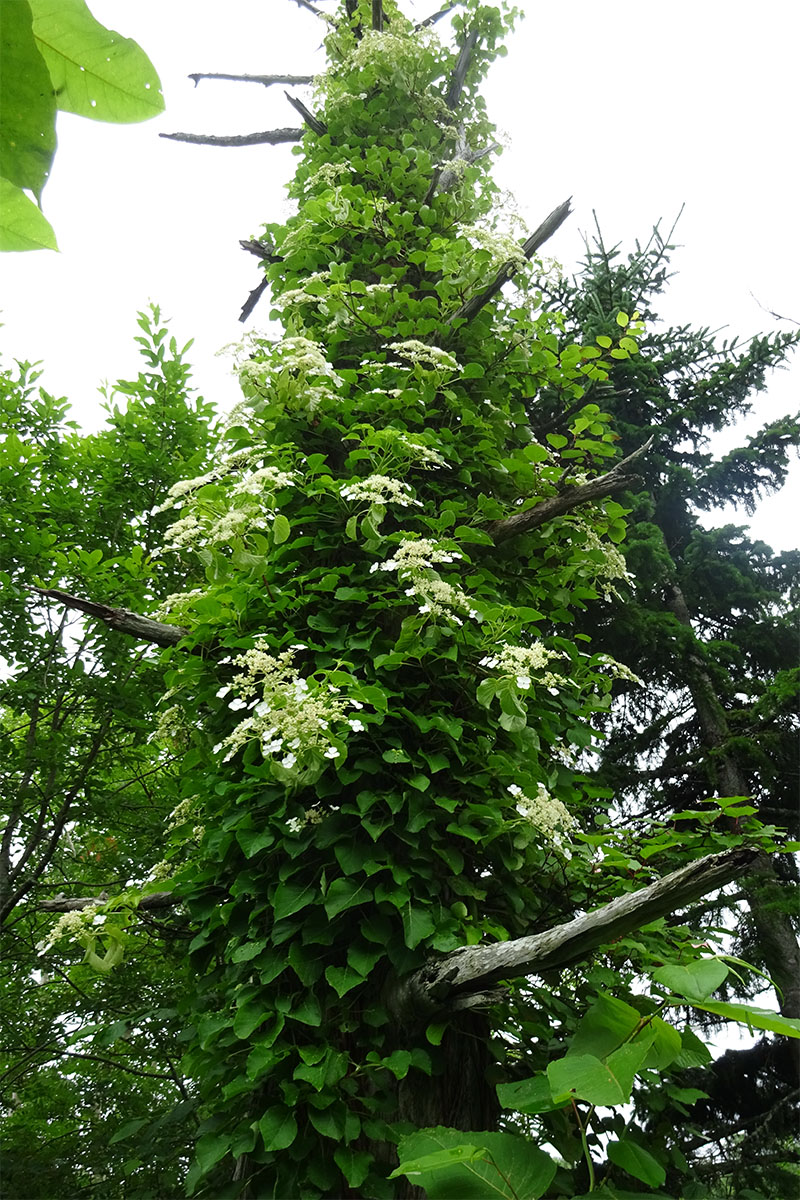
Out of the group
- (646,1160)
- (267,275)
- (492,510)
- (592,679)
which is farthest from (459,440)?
(646,1160)

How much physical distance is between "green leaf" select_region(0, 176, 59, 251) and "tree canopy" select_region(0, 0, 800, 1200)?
2.98ft

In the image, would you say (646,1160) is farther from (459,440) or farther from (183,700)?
(459,440)

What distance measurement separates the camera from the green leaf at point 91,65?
12.7 inches

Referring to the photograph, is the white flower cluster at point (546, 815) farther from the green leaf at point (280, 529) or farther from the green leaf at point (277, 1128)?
the green leaf at point (280, 529)

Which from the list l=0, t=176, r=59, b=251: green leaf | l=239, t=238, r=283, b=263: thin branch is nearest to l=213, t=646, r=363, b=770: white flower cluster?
l=0, t=176, r=59, b=251: green leaf

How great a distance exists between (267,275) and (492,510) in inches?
66.9

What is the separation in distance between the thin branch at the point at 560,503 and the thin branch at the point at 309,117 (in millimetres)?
2529

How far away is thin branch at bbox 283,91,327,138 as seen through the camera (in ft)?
12.4

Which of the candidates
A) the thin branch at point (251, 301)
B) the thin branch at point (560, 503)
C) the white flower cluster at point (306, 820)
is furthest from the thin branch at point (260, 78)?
the white flower cluster at point (306, 820)

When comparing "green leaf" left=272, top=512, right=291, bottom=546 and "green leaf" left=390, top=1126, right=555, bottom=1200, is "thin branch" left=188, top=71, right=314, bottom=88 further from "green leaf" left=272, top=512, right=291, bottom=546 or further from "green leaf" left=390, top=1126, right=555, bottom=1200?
"green leaf" left=390, top=1126, right=555, bottom=1200

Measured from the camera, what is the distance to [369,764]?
6.61 ft

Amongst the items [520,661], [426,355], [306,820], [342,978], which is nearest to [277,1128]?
[342,978]

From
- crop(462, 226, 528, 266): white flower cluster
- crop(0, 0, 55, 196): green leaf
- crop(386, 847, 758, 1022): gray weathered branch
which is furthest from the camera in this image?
crop(462, 226, 528, 266): white flower cluster

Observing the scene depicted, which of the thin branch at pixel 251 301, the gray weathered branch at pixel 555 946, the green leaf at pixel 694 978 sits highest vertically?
the thin branch at pixel 251 301
